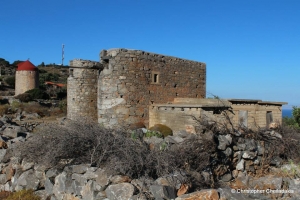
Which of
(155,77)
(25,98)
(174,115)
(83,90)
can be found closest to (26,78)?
(25,98)

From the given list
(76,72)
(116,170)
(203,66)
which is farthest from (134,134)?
(203,66)

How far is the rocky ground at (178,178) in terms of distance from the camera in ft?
14.4

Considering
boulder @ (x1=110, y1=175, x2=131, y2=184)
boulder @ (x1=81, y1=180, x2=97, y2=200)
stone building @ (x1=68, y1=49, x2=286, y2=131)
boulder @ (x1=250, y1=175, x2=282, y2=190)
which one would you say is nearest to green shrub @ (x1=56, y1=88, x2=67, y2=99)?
stone building @ (x1=68, y1=49, x2=286, y2=131)

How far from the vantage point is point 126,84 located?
13023mm

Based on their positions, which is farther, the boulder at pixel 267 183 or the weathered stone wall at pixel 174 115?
the weathered stone wall at pixel 174 115

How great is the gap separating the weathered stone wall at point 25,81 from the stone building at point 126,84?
25.3 m

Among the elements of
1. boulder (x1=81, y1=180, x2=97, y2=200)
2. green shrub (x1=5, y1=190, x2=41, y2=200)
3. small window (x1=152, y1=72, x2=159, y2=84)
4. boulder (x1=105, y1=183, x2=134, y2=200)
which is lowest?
green shrub (x1=5, y1=190, x2=41, y2=200)

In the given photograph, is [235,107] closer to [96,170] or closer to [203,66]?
[203,66]

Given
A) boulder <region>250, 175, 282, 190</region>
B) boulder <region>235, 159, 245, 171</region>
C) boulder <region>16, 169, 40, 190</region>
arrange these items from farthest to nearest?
1. boulder <region>235, 159, 245, 171</region>
2. boulder <region>16, 169, 40, 190</region>
3. boulder <region>250, 175, 282, 190</region>

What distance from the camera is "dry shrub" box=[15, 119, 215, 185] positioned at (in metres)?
4.95

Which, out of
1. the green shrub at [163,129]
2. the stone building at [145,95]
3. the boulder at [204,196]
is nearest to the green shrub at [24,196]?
the boulder at [204,196]

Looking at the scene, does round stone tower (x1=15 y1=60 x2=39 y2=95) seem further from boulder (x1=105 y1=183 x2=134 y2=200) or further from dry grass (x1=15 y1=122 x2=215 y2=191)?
boulder (x1=105 y1=183 x2=134 y2=200)

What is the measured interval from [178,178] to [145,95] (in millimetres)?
9047

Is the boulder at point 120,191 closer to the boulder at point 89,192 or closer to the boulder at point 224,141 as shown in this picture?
the boulder at point 89,192
